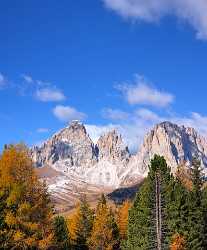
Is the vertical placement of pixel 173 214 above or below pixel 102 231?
below

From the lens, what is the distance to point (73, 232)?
10600 cm

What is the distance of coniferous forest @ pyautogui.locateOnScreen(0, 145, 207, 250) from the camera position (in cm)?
4134

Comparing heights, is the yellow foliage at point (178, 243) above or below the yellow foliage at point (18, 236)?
above

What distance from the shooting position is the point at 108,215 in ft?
307

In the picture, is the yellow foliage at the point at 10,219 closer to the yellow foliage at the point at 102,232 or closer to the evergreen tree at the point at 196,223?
the evergreen tree at the point at 196,223

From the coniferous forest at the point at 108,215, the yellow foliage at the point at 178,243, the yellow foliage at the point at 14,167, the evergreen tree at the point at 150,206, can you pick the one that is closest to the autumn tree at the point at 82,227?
the coniferous forest at the point at 108,215

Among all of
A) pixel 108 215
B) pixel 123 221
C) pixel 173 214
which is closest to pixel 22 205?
pixel 173 214

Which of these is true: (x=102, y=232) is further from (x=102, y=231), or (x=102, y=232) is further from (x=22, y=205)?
(x=22, y=205)

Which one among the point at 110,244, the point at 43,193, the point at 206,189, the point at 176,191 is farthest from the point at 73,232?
the point at 43,193

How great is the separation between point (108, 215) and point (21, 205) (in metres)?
54.1

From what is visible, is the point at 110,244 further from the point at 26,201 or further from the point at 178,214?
the point at 26,201

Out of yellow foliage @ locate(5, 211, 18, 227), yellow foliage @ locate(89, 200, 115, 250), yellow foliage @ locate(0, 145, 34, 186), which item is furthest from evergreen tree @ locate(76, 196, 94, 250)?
yellow foliage @ locate(5, 211, 18, 227)

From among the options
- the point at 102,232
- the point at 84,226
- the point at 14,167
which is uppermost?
the point at 84,226

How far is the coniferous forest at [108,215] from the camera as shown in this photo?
41344 millimetres
